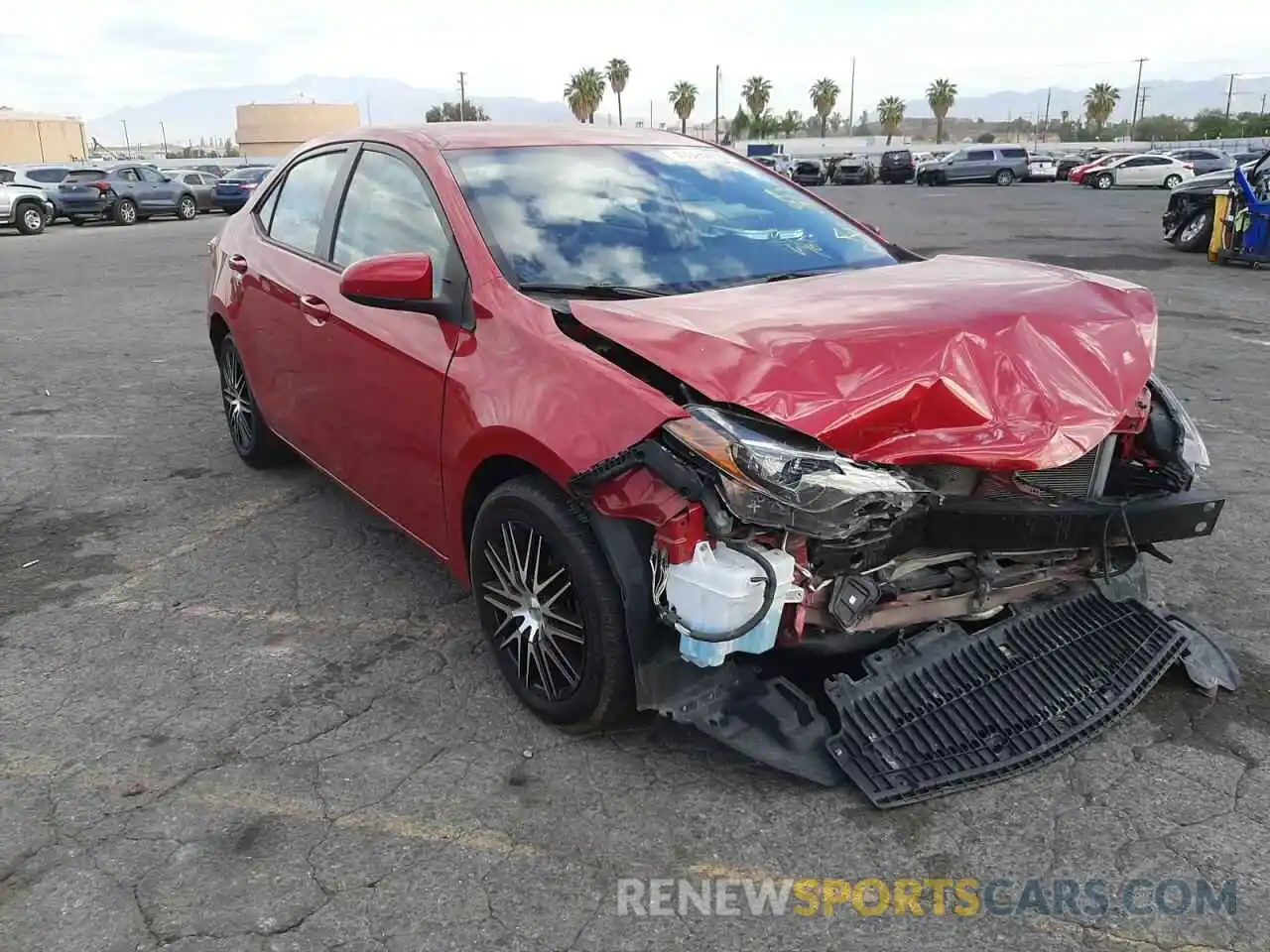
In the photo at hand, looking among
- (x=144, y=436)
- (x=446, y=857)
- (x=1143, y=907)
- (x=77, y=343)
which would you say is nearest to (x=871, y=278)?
(x=1143, y=907)

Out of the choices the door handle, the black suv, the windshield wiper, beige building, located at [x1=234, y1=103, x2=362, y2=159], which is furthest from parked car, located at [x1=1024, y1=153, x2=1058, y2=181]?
beige building, located at [x1=234, y1=103, x2=362, y2=159]

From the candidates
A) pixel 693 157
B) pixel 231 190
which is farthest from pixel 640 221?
pixel 231 190

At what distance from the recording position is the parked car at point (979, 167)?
43.5 meters

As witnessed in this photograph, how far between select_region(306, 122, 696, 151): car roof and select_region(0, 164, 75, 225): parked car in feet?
83.0

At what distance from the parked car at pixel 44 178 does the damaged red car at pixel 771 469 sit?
26.2m

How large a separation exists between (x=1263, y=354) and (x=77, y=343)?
35.0 ft

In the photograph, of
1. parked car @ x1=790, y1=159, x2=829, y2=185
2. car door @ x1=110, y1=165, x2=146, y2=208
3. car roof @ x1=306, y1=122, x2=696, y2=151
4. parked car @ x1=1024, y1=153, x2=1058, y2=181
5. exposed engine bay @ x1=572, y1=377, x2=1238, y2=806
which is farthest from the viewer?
parked car @ x1=1024, y1=153, x2=1058, y2=181

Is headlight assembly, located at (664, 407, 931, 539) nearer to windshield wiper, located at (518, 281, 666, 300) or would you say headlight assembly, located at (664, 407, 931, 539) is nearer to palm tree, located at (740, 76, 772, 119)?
windshield wiper, located at (518, 281, 666, 300)

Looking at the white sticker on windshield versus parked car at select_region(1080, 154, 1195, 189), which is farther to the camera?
parked car at select_region(1080, 154, 1195, 189)

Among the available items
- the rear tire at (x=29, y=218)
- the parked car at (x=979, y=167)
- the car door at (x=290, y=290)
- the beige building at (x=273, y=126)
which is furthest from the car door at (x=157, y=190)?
the beige building at (x=273, y=126)

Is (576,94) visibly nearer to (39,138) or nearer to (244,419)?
(39,138)

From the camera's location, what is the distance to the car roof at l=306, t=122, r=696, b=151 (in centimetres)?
376

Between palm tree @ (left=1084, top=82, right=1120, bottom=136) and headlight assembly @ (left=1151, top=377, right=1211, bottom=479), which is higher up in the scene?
palm tree @ (left=1084, top=82, right=1120, bottom=136)

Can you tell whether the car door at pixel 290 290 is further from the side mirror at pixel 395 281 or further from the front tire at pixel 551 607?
the front tire at pixel 551 607
